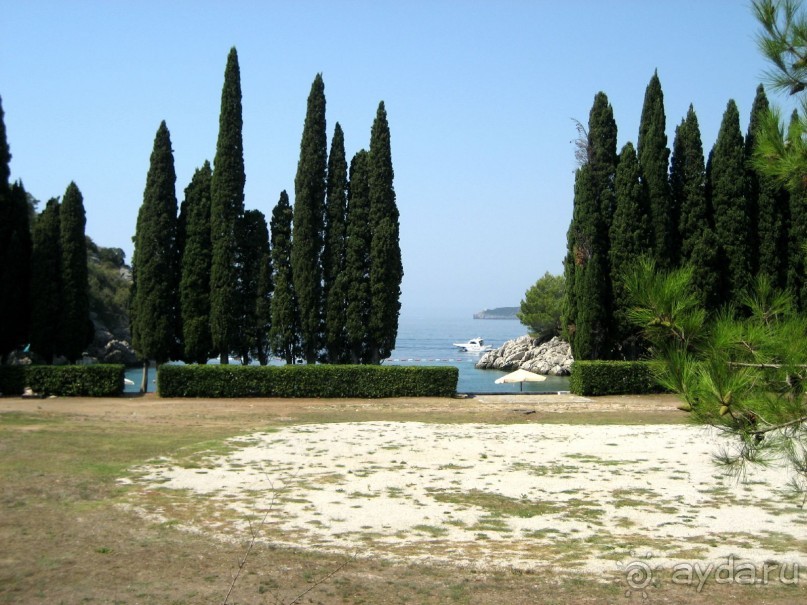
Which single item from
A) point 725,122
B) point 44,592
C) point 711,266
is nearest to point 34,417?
point 44,592

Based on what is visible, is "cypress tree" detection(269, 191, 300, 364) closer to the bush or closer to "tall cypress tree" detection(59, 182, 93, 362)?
"tall cypress tree" detection(59, 182, 93, 362)

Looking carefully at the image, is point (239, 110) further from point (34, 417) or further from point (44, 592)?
point (44, 592)

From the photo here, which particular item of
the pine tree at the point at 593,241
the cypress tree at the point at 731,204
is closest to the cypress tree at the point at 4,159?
the pine tree at the point at 593,241

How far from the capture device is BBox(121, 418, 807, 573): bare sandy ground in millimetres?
10281

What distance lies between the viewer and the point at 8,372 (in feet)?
97.1

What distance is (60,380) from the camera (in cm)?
2953

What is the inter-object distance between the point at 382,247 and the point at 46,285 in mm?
12493

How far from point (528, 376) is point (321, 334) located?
8.68 m

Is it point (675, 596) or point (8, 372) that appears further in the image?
point (8, 372)

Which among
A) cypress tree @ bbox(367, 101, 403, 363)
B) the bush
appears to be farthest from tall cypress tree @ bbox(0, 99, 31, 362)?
cypress tree @ bbox(367, 101, 403, 363)

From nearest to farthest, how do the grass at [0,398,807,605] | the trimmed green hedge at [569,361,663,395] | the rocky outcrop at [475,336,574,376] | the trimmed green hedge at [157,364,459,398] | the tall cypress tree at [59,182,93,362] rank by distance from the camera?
the grass at [0,398,807,605], the trimmed green hedge at [157,364,459,398], the trimmed green hedge at [569,361,663,395], the tall cypress tree at [59,182,93,362], the rocky outcrop at [475,336,574,376]

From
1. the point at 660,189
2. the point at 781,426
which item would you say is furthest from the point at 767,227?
the point at 781,426

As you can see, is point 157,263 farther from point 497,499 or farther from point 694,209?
point 497,499

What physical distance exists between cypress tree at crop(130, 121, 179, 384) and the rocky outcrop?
34895mm
